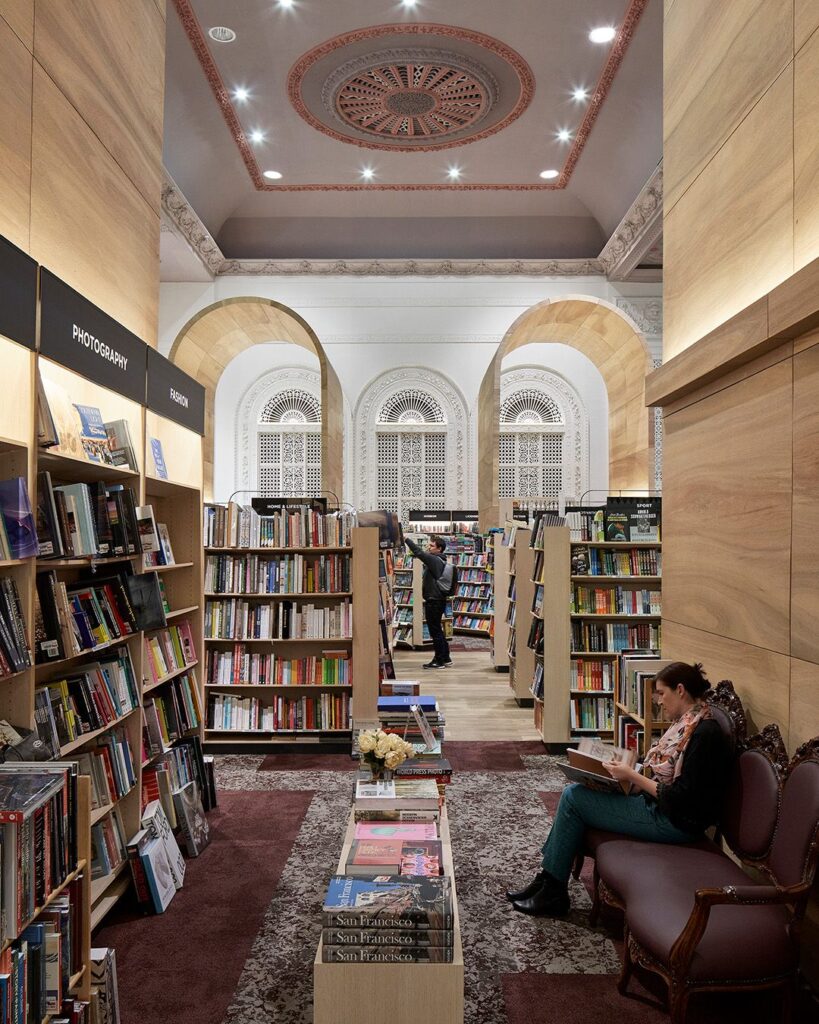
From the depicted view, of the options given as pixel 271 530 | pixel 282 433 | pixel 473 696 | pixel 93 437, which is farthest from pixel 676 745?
pixel 282 433

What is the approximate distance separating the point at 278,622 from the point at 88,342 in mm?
3302

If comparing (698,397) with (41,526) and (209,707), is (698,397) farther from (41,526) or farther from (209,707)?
(209,707)

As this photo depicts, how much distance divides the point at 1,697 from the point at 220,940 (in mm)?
1434

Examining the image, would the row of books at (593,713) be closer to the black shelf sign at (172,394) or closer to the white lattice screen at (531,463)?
the black shelf sign at (172,394)

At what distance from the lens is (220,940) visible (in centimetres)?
299

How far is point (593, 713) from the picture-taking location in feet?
19.1

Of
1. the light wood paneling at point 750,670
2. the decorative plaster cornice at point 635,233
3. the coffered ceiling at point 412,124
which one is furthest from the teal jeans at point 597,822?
the decorative plaster cornice at point 635,233

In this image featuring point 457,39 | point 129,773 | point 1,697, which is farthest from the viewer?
point 457,39

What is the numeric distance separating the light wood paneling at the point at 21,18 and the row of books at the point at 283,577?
12.4ft

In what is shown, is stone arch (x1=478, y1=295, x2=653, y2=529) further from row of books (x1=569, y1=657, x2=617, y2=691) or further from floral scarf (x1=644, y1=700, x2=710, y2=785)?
floral scarf (x1=644, y1=700, x2=710, y2=785)

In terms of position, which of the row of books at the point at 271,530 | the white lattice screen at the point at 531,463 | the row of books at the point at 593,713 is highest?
the white lattice screen at the point at 531,463

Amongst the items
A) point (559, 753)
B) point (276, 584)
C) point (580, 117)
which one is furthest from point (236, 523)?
point (580, 117)

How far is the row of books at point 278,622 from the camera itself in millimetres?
5723

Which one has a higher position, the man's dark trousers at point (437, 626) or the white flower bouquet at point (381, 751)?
the white flower bouquet at point (381, 751)
